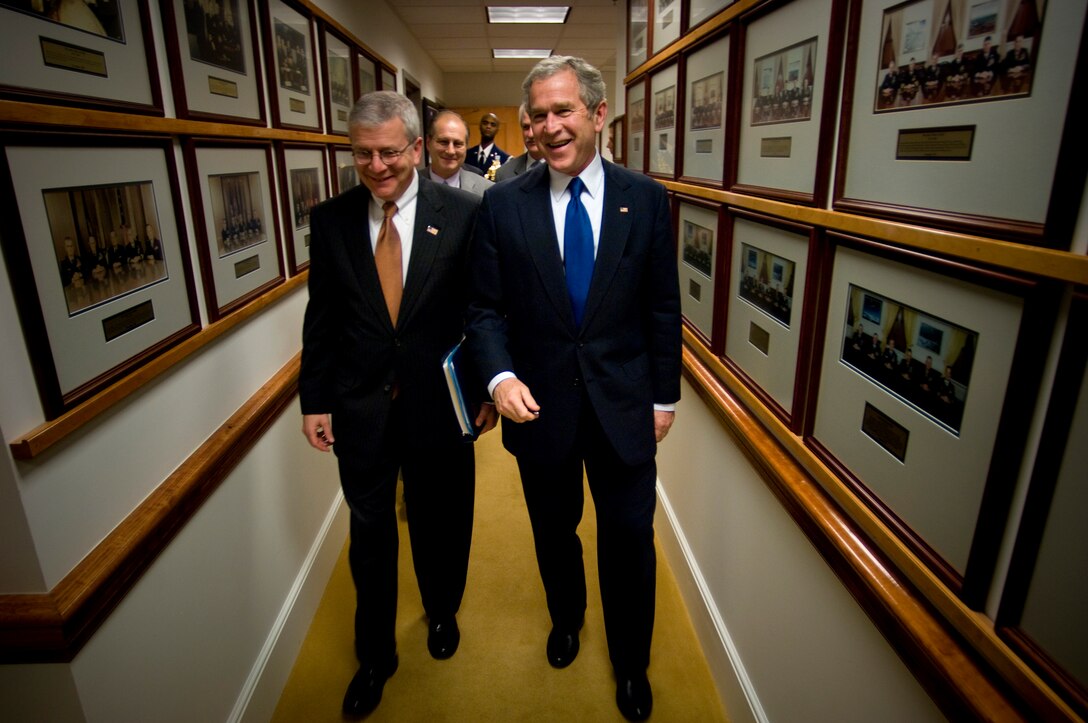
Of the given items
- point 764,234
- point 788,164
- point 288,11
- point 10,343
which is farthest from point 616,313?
point 288,11

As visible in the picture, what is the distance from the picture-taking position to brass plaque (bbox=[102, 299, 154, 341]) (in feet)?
4.30

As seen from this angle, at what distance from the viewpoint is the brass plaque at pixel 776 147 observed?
1.53 meters

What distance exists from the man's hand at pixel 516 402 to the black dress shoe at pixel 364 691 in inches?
42.1

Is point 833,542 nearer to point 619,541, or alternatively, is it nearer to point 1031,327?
point 1031,327

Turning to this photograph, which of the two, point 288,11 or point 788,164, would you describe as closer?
point 788,164

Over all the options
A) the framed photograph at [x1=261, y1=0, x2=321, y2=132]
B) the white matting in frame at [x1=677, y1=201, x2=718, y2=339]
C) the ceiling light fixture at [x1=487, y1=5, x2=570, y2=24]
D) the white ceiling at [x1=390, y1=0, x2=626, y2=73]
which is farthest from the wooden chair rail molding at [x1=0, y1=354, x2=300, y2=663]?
the ceiling light fixture at [x1=487, y1=5, x2=570, y2=24]

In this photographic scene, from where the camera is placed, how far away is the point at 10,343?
1.07 meters

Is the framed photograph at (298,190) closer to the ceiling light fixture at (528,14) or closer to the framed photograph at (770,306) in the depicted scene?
the framed photograph at (770,306)

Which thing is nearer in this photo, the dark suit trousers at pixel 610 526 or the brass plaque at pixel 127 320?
the brass plaque at pixel 127 320

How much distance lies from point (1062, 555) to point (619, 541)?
4.07 ft

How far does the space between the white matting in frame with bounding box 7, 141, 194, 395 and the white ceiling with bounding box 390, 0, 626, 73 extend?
13.3ft

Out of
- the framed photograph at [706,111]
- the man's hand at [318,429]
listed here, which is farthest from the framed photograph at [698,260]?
the man's hand at [318,429]

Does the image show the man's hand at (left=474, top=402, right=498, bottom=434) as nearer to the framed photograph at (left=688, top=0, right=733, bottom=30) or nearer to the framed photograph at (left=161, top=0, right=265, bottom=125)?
the framed photograph at (left=161, top=0, right=265, bottom=125)

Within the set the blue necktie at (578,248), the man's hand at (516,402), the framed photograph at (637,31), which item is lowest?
the man's hand at (516,402)
